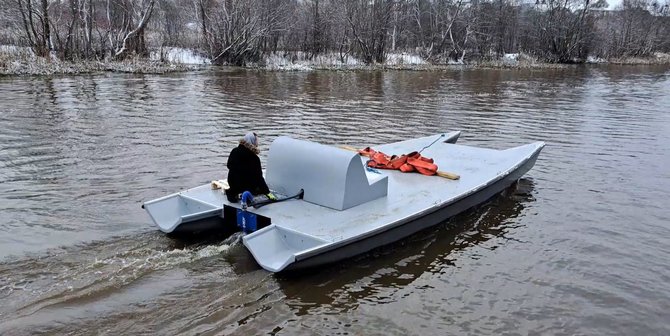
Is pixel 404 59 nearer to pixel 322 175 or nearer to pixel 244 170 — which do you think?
pixel 322 175

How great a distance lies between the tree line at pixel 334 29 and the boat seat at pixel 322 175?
26.1 metres

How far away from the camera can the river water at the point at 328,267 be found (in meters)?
5.31

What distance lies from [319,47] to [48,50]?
724 inches

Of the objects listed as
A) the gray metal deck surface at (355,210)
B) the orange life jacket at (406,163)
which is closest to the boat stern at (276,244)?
the gray metal deck surface at (355,210)

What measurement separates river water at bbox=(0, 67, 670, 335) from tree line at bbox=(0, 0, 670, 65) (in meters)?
17.1

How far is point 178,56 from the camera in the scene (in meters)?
34.8

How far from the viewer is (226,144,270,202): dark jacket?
22.7 ft

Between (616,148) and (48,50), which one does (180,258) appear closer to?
(616,148)

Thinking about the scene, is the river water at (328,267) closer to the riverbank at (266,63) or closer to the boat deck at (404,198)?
the boat deck at (404,198)

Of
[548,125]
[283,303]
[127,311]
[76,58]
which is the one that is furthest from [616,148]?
[76,58]

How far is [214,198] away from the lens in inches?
283

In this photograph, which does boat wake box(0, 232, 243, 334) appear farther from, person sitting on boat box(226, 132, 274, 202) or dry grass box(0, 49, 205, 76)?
dry grass box(0, 49, 205, 76)

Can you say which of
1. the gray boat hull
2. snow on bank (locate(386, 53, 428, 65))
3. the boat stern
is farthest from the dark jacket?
snow on bank (locate(386, 53, 428, 65))

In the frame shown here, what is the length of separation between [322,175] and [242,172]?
1.04 m
